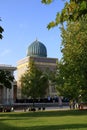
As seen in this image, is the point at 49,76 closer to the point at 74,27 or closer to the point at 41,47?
the point at 74,27

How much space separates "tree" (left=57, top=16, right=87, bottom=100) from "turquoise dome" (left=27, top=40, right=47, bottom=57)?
100542 millimetres

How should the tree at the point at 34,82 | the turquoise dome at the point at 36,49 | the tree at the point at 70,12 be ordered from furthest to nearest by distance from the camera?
1. the turquoise dome at the point at 36,49
2. the tree at the point at 34,82
3. the tree at the point at 70,12

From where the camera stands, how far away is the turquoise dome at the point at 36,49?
510 feet

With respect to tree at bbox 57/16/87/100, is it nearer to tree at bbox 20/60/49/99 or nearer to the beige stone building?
tree at bbox 20/60/49/99

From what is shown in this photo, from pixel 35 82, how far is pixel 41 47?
238ft

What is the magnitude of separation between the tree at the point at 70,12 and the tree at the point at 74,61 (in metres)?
41.7

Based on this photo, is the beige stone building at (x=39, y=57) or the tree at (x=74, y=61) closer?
the tree at (x=74, y=61)

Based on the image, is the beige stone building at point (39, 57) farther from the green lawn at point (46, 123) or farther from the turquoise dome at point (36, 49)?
the green lawn at point (46, 123)

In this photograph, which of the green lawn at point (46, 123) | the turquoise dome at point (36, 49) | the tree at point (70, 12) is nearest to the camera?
the tree at point (70, 12)

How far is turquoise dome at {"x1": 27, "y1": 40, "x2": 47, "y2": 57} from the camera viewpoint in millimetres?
155375

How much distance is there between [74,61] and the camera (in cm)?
5128

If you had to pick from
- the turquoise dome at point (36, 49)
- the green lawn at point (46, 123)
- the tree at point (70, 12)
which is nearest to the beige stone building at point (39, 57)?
the turquoise dome at point (36, 49)

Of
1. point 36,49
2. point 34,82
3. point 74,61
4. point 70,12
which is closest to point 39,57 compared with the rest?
point 36,49

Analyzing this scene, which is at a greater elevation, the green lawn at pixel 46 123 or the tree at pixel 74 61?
→ the tree at pixel 74 61
